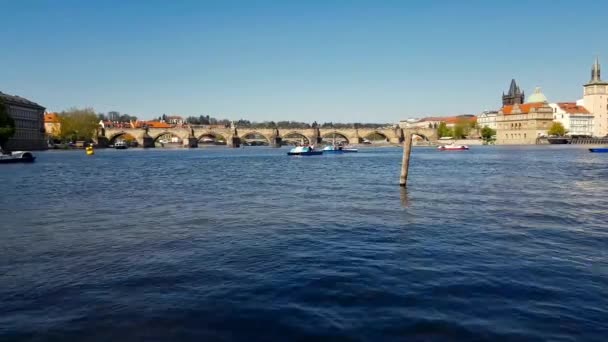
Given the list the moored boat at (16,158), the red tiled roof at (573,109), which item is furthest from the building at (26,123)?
the red tiled roof at (573,109)

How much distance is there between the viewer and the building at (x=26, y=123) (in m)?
116

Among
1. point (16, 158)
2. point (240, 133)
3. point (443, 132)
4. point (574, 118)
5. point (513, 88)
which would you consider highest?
point (513, 88)

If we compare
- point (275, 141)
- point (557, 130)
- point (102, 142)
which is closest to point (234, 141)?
point (275, 141)

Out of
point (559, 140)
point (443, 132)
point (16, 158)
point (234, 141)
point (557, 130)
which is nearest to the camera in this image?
point (16, 158)

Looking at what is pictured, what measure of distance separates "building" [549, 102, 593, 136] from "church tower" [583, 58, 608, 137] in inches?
85.0

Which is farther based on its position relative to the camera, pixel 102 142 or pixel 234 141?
pixel 234 141

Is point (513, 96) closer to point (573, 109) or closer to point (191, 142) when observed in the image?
point (573, 109)

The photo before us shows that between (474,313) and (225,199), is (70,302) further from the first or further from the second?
(225,199)

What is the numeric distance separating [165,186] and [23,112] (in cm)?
11104

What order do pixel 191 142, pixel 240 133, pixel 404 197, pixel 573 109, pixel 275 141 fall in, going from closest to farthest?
pixel 404 197 < pixel 573 109 < pixel 275 141 < pixel 191 142 < pixel 240 133

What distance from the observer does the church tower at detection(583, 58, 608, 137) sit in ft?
519

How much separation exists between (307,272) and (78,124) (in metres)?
147

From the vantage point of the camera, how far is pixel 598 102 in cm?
15862

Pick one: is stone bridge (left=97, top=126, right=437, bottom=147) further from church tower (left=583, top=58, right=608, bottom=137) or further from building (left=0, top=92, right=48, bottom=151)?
church tower (left=583, top=58, right=608, bottom=137)
